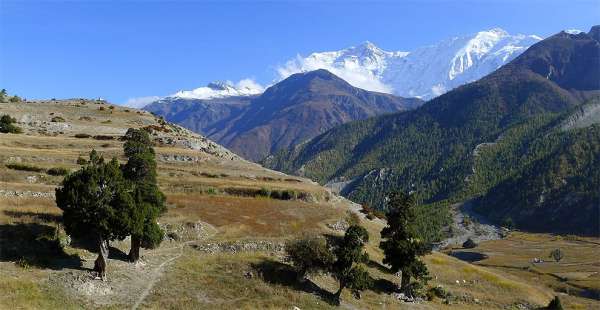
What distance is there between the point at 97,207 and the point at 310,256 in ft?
95.6

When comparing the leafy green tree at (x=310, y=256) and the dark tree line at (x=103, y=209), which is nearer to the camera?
the dark tree line at (x=103, y=209)

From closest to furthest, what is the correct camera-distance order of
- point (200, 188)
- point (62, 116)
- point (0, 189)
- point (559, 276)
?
point (0, 189)
point (200, 188)
point (559, 276)
point (62, 116)

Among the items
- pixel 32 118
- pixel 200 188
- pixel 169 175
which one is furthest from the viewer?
pixel 32 118

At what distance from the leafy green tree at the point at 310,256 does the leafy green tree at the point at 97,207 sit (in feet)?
78.2

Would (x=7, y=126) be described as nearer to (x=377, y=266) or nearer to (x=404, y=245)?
(x=377, y=266)

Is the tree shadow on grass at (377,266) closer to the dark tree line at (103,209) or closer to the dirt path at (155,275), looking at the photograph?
the dirt path at (155,275)

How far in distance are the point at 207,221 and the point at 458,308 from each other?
41866mm

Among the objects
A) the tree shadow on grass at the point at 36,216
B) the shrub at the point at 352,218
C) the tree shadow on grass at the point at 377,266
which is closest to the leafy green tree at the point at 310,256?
the tree shadow on grass at the point at 377,266

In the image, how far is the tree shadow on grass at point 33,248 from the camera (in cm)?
6000

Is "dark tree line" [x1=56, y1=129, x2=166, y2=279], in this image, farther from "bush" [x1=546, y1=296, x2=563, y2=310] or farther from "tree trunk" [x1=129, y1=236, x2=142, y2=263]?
"bush" [x1=546, y1=296, x2=563, y2=310]

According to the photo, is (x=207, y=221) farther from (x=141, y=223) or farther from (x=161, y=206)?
(x=141, y=223)

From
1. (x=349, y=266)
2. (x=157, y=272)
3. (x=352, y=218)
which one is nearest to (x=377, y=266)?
(x=349, y=266)

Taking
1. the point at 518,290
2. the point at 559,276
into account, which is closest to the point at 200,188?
the point at 518,290

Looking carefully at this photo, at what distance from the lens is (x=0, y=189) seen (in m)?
80.9
